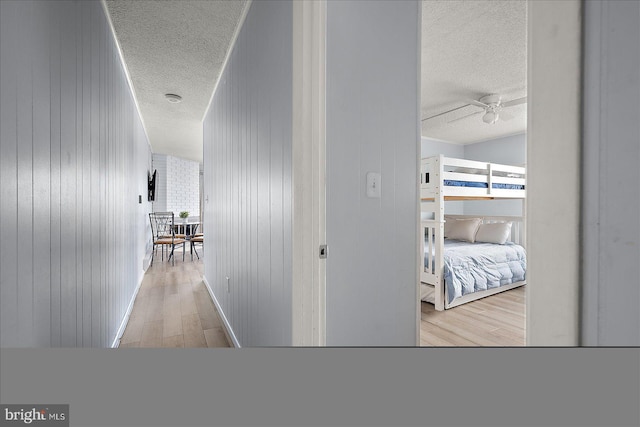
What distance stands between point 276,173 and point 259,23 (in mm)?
985

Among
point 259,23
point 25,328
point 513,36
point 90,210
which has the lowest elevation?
point 25,328

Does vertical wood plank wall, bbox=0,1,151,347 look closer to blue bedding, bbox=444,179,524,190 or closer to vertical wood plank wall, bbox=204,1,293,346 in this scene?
vertical wood plank wall, bbox=204,1,293,346

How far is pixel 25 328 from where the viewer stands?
3.02 feet

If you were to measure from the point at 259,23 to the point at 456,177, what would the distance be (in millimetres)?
2857

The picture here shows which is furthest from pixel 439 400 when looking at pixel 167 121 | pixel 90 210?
pixel 167 121

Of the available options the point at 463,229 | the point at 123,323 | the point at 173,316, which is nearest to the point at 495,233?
the point at 463,229

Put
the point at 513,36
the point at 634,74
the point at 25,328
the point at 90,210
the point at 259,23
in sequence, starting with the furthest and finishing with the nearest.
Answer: the point at 513,36 < the point at 259,23 < the point at 90,210 < the point at 25,328 < the point at 634,74

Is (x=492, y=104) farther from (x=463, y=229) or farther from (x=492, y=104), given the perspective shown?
(x=463, y=229)

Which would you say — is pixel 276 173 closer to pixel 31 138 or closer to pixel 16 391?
pixel 31 138

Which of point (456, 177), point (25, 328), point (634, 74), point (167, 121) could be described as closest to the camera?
point (634, 74)

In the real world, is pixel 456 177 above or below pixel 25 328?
above

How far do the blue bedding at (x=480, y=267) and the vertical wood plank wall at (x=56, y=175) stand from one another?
314 cm

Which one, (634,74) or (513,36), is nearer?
(634,74)

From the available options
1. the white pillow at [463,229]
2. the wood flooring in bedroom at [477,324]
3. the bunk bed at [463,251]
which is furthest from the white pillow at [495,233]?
the wood flooring in bedroom at [477,324]
